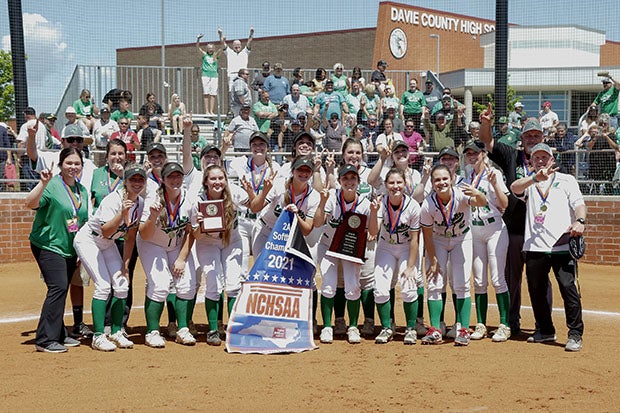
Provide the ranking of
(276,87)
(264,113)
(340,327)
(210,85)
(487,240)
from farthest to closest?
(210,85) < (276,87) < (264,113) < (340,327) < (487,240)

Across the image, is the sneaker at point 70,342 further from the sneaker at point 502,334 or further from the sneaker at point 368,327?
the sneaker at point 502,334

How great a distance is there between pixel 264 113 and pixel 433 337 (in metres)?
9.23

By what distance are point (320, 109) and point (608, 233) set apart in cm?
639

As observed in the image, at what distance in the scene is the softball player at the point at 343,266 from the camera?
301 inches

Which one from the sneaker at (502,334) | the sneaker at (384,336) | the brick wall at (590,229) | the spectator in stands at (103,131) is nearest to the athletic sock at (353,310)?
the sneaker at (384,336)

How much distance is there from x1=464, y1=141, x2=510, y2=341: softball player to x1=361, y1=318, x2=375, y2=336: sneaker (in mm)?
1076

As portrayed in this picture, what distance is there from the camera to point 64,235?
7324mm

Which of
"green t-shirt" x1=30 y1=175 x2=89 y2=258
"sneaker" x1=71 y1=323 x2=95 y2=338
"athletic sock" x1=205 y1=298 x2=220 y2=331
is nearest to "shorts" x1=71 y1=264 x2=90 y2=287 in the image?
"sneaker" x1=71 y1=323 x2=95 y2=338

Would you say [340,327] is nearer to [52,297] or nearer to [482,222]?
[482,222]

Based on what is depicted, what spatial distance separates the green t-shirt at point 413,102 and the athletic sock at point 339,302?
8.89 metres

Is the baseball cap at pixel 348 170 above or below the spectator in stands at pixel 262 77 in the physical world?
A: below

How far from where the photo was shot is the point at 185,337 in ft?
24.5

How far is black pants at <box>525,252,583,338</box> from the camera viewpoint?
7.36 meters

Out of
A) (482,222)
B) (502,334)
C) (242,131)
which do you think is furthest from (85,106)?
(502,334)
